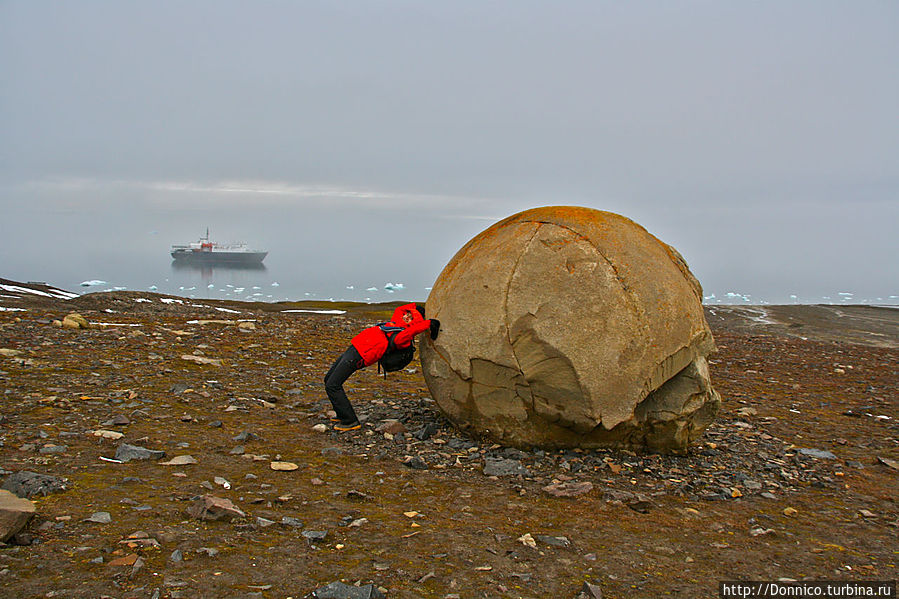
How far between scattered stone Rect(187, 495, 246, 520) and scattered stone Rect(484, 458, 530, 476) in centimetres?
286

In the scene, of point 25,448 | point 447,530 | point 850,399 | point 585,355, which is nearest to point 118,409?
point 25,448

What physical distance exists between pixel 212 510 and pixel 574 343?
424 centimetres

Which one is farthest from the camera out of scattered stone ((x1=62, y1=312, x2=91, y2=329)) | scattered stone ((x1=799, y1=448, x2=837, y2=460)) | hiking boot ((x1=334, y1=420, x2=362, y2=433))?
scattered stone ((x1=62, y1=312, x2=91, y2=329))

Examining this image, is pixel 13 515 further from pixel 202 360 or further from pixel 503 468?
pixel 202 360

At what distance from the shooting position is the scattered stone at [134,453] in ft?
22.7

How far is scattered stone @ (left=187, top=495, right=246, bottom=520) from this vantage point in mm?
5379

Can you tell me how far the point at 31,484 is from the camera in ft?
18.9

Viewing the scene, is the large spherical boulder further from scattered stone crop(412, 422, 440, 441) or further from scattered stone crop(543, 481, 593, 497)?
scattered stone crop(543, 481, 593, 497)

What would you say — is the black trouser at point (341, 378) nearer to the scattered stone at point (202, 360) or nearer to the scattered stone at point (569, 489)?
the scattered stone at point (569, 489)

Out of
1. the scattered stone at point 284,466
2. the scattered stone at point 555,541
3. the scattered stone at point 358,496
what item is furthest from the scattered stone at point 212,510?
the scattered stone at point 555,541

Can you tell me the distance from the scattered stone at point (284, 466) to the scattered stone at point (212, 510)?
141 centimetres

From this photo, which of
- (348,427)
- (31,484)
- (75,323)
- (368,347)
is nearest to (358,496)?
(348,427)

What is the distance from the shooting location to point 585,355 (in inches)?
284

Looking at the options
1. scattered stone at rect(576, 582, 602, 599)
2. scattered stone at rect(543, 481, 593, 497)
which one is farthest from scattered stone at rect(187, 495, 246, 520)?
scattered stone at rect(543, 481, 593, 497)
